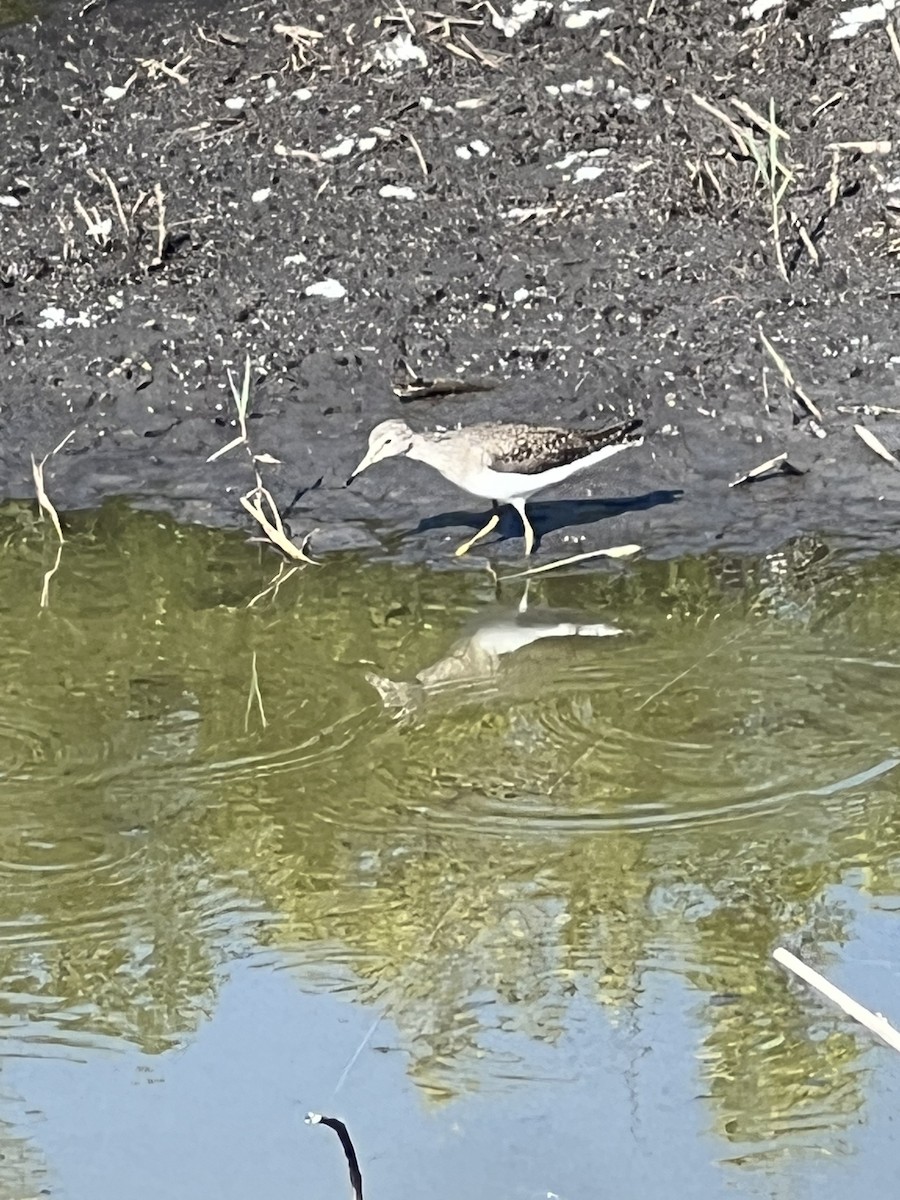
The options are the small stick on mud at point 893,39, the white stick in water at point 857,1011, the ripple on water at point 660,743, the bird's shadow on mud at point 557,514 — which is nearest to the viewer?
the white stick in water at point 857,1011

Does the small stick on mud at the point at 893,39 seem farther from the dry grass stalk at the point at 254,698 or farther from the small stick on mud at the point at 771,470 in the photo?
the dry grass stalk at the point at 254,698

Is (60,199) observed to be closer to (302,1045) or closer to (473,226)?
(473,226)

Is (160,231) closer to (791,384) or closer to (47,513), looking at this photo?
(47,513)

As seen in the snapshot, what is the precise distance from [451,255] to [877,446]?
7.60ft

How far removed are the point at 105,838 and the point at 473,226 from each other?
14.1 feet

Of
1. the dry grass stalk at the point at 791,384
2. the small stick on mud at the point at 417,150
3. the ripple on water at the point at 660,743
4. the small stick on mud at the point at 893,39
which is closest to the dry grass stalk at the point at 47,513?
the ripple on water at the point at 660,743

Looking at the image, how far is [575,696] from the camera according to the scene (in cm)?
608

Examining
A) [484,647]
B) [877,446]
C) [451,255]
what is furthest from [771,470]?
[451,255]

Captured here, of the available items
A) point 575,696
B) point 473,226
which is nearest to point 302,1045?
point 575,696

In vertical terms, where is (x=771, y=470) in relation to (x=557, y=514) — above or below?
above

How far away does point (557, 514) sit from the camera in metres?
7.58

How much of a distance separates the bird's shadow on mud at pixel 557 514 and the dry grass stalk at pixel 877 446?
78cm

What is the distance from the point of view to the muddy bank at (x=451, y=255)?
7742 mm

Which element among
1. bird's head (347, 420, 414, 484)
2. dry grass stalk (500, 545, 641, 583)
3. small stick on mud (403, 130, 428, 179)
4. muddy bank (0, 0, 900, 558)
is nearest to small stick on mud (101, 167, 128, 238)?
muddy bank (0, 0, 900, 558)
